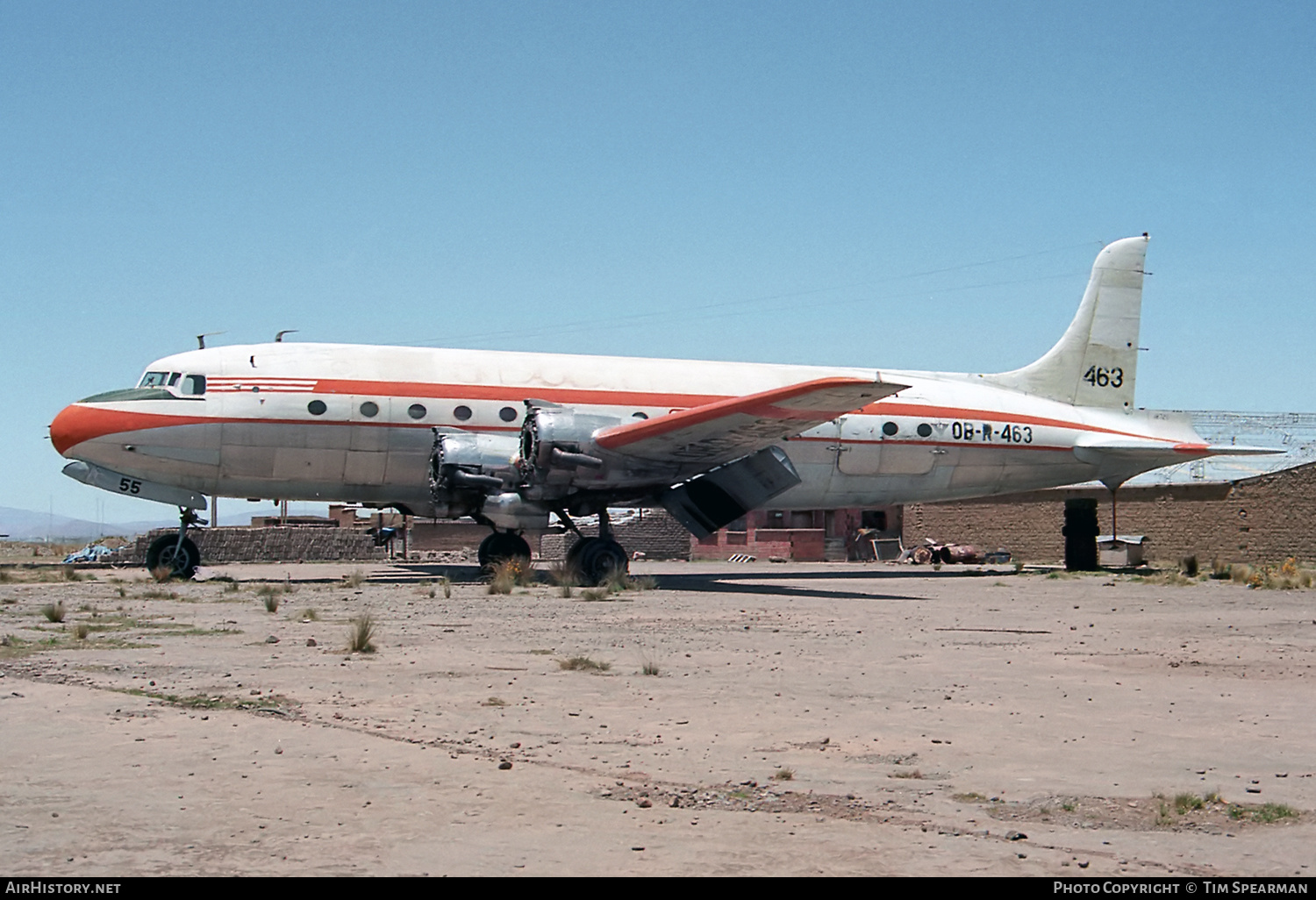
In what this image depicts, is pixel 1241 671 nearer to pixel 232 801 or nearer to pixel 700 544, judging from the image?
pixel 232 801

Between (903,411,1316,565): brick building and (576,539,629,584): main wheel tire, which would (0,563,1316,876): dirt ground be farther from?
(903,411,1316,565): brick building

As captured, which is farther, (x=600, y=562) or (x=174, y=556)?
(x=174, y=556)

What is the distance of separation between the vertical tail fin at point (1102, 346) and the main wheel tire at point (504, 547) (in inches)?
491

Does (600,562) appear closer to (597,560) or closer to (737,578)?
(597,560)

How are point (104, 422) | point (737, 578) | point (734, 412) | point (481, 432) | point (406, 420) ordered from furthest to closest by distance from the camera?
point (737, 578) < point (481, 432) < point (406, 420) < point (104, 422) < point (734, 412)

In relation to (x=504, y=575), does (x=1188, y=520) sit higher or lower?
higher

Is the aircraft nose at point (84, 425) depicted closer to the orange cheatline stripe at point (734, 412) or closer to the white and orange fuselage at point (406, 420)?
the white and orange fuselage at point (406, 420)

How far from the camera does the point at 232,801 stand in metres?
6.05

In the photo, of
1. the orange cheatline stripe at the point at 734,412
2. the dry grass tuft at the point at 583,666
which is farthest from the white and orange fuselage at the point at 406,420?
the dry grass tuft at the point at 583,666

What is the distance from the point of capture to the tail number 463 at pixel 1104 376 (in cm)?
3092

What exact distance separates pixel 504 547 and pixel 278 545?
1318 cm

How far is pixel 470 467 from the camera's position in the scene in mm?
22719

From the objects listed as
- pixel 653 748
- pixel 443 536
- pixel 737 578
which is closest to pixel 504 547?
pixel 737 578
